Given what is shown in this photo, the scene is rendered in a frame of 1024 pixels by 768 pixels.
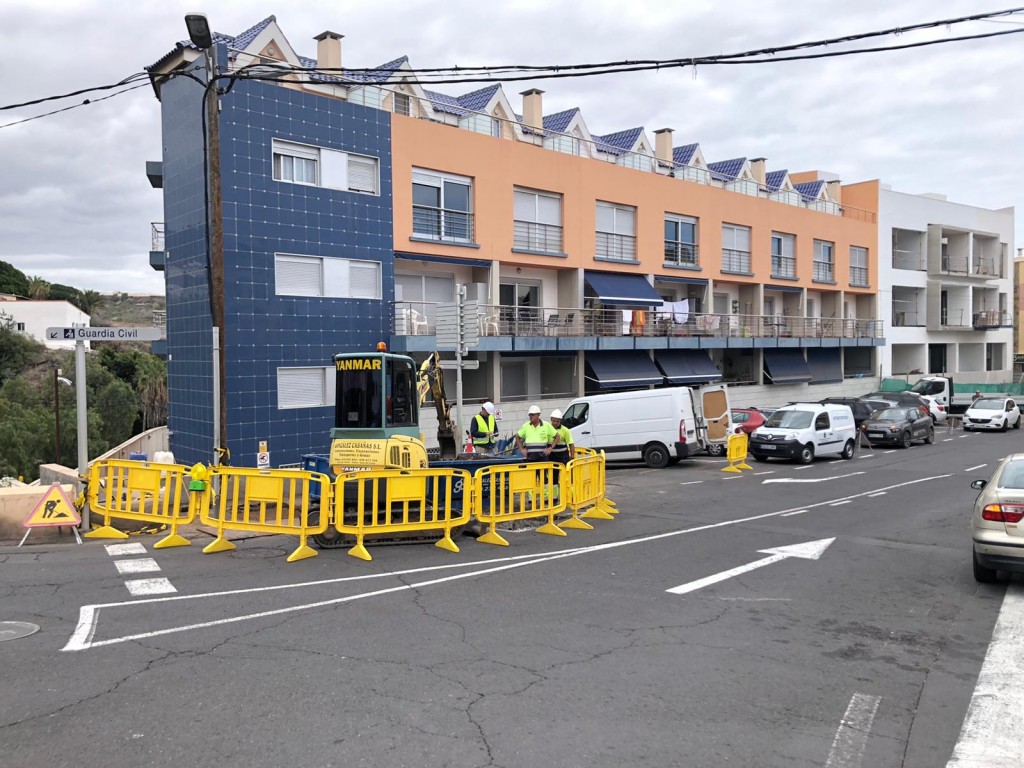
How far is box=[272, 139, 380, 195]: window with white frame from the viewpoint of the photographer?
21.2 metres

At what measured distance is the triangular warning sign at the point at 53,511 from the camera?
1148 centimetres

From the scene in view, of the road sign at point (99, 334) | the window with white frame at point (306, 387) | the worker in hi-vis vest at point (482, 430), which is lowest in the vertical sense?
the worker in hi-vis vest at point (482, 430)

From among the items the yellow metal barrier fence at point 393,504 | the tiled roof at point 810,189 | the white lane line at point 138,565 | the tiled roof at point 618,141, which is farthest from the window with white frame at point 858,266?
the white lane line at point 138,565

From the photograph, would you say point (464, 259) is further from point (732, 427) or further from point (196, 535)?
point (196, 535)

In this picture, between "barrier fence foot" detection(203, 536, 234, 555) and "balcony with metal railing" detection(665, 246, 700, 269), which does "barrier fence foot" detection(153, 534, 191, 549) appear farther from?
"balcony with metal railing" detection(665, 246, 700, 269)

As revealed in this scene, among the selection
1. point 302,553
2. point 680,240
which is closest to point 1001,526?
point 302,553

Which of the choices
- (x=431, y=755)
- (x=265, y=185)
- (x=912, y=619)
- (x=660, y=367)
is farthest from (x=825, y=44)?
(x=660, y=367)

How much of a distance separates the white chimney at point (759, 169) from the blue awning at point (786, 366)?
950 centimetres

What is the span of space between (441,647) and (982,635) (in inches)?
196

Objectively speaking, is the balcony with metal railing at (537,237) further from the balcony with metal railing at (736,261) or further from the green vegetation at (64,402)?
the green vegetation at (64,402)

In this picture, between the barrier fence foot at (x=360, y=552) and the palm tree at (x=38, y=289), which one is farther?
the palm tree at (x=38, y=289)

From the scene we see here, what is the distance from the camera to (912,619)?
8102 millimetres

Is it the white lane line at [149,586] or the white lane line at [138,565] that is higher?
the white lane line at [149,586]

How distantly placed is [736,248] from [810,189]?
12.5 meters
